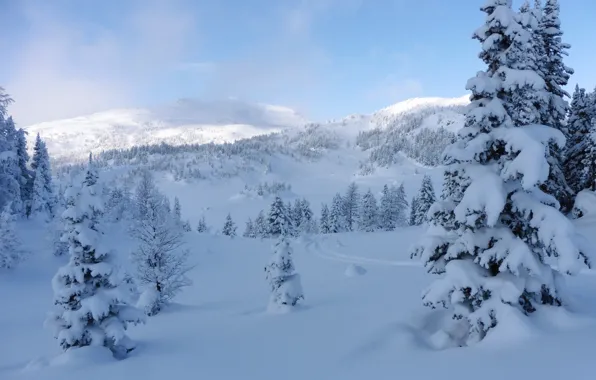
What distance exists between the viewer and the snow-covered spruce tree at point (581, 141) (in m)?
32.8

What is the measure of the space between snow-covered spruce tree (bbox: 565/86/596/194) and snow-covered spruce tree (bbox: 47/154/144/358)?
1466 inches

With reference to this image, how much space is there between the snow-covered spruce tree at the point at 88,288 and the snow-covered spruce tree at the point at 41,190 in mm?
51503

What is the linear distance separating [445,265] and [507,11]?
647 cm

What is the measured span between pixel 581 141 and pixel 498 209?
33984mm

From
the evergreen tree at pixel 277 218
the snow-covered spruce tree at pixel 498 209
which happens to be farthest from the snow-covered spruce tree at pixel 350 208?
the snow-covered spruce tree at pixel 498 209

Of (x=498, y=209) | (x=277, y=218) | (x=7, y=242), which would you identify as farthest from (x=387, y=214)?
(x=498, y=209)

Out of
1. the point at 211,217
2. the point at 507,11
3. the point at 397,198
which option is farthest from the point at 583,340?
the point at 211,217

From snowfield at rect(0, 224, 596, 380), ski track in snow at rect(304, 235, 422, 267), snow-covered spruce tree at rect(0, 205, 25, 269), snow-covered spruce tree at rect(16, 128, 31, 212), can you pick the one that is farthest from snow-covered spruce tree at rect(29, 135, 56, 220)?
ski track in snow at rect(304, 235, 422, 267)

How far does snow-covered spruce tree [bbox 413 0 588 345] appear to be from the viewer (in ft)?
26.8

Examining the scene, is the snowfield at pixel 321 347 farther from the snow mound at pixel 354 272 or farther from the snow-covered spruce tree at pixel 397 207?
the snow-covered spruce tree at pixel 397 207

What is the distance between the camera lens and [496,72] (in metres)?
9.30

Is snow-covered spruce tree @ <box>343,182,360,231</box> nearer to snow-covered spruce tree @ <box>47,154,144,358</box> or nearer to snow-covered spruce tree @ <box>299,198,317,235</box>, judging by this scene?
snow-covered spruce tree @ <box>299,198,317,235</box>

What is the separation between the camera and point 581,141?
112ft

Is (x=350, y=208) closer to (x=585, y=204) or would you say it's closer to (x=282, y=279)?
(x=585, y=204)
